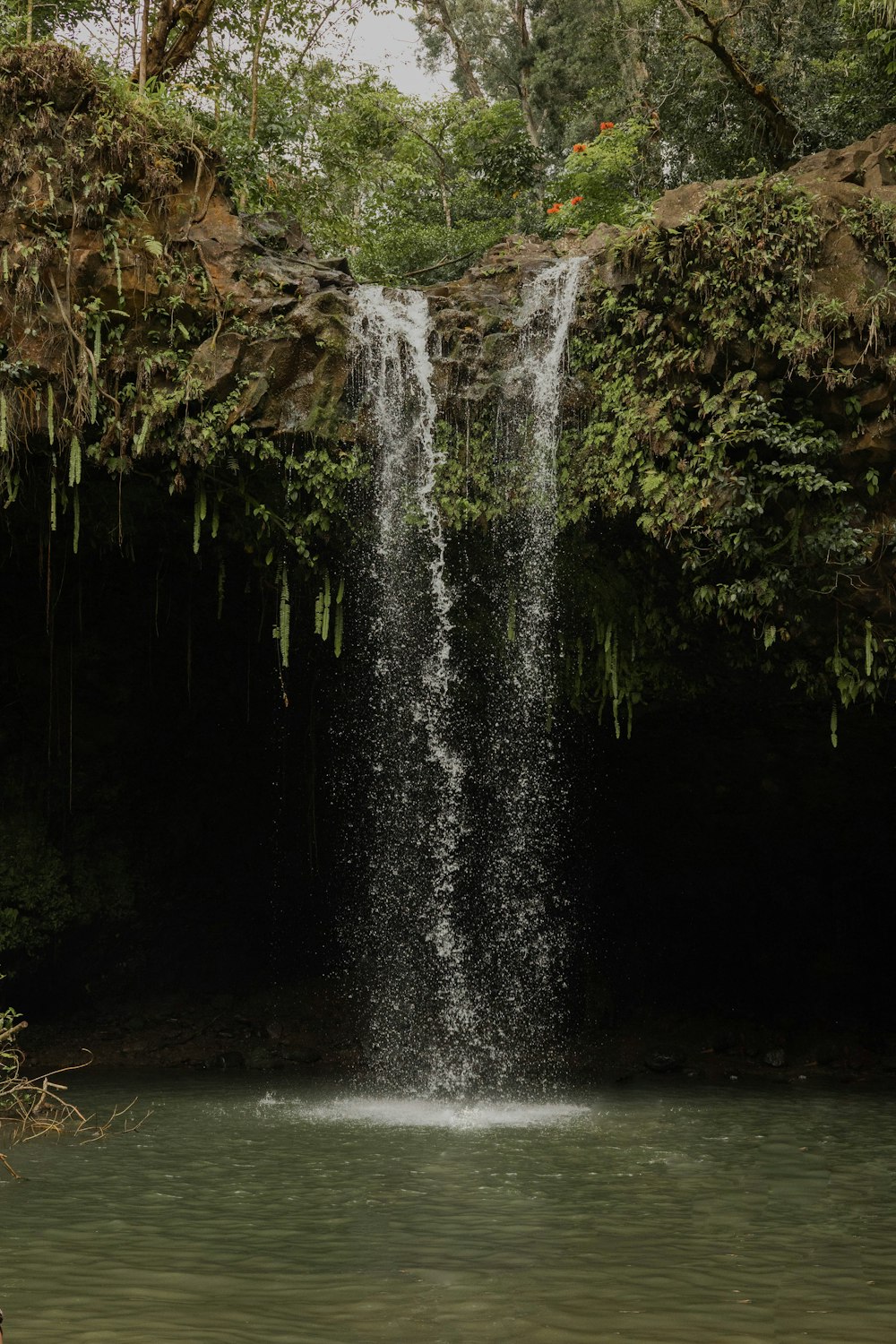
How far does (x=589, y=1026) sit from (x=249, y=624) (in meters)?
6.14

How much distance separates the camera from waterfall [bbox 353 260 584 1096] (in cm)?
1071

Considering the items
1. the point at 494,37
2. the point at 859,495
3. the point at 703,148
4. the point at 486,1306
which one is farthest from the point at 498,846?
the point at 494,37

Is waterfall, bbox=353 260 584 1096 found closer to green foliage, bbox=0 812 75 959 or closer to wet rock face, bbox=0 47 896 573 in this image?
wet rock face, bbox=0 47 896 573

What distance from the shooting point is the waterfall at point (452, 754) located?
1071cm

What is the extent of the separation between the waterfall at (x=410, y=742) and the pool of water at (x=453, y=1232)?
3.69m

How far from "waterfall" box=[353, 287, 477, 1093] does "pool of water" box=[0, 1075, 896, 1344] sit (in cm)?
369

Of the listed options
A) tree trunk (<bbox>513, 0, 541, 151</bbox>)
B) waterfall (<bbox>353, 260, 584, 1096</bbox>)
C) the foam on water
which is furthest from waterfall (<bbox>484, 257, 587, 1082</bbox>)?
tree trunk (<bbox>513, 0, 541, 151</bbox>)

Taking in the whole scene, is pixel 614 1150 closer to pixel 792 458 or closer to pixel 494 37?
pixel 792 458

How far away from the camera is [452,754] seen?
13.2m

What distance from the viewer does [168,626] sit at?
42.5 ft

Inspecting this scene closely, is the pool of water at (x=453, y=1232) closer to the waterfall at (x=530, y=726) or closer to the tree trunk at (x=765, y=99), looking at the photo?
the waterfall at (x=530, y=726)

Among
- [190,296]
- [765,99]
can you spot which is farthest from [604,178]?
[190,296]

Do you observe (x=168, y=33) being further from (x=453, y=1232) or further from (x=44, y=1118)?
(x=453, y=1232)

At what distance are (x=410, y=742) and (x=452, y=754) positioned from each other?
0.58 m
